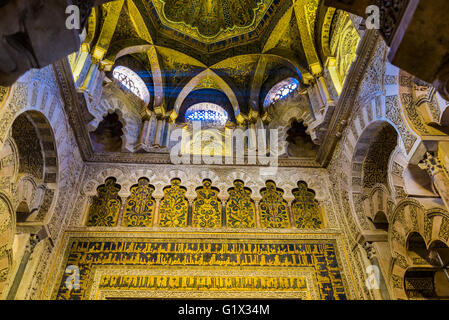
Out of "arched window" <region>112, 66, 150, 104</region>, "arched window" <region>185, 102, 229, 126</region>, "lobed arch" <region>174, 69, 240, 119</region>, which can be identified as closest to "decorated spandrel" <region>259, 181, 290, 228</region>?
"lobed arch" <region>174, 69, 240, 119</region>

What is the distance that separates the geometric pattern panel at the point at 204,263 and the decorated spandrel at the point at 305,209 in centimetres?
44

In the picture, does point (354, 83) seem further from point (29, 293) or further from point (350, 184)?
point (29, 293)

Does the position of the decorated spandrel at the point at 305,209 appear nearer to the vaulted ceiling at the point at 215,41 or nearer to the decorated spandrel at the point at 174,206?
the decorated spandrel at the point at 174,206

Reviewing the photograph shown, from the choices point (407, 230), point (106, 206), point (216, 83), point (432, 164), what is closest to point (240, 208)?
point (106, 206)

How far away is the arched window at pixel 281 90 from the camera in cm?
807

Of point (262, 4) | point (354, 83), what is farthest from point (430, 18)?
point (262, 4)

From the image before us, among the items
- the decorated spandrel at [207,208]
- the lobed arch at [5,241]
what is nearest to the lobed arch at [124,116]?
the decorated spandrel at [207,208]

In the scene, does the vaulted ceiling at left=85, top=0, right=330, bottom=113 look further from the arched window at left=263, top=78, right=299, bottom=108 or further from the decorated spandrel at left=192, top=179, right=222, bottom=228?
the decorated spandrel at left=192, top=179, right=222, bottom=228

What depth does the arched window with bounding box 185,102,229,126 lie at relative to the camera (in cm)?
838

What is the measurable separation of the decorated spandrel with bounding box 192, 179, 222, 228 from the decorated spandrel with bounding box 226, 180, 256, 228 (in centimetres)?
23

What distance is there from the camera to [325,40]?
7.04m

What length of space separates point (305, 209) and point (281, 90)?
3.24 metres

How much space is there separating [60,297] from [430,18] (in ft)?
19.7

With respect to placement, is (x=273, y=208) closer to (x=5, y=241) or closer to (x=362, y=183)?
(x=362, y=183)
